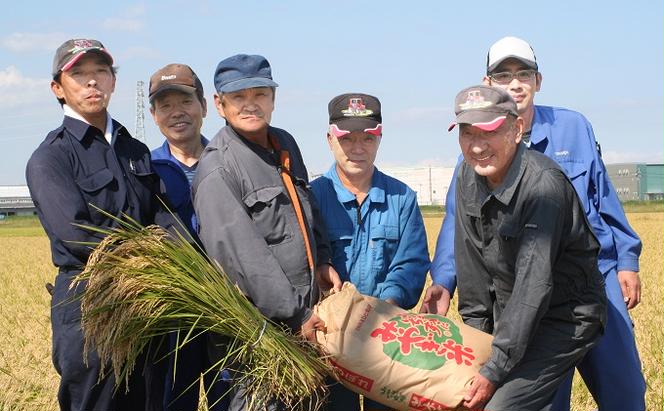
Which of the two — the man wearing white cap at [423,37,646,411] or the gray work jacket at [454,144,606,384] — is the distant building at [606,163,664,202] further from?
the gray work jacket at [454,144,606,384]

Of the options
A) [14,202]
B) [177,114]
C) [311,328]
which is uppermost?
[177,114]

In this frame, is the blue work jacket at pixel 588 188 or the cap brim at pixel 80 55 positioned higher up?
the cap brim at pixel 80 55

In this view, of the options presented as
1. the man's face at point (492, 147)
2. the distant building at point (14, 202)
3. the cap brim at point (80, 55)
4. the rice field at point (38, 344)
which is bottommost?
the distant building at point (14, 202)

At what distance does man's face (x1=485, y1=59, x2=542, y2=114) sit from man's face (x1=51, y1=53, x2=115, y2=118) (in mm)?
1931

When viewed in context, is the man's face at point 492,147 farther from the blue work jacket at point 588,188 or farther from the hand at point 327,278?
the hand at point 327,278

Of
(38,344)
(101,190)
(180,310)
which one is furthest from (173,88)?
(38,344)

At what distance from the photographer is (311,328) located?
3.81 meters

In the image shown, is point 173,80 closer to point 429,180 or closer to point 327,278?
point 327,278

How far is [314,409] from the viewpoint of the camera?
12.9ft

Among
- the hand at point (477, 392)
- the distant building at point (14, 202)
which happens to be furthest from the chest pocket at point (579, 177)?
the distant building at point (14, 202)

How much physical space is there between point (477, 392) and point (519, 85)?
1.65m

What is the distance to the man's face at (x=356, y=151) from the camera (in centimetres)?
459

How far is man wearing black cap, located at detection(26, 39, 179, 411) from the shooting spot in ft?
12.9

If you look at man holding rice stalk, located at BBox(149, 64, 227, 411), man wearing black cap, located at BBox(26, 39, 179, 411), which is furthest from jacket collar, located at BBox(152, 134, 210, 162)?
man wearing black cap, located at BBox(26, 39, 179, 411)
